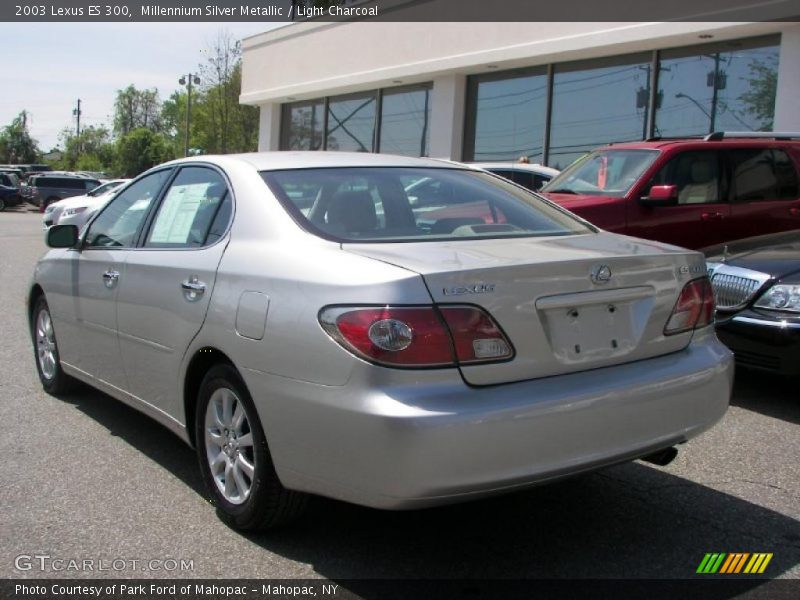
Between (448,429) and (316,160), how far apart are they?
6.14 feet

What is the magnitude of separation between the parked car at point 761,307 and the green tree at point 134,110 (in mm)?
110936

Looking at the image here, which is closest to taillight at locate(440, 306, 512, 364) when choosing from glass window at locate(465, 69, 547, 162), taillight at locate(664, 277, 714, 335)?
taillight at locate(664, 277, 714, 335)

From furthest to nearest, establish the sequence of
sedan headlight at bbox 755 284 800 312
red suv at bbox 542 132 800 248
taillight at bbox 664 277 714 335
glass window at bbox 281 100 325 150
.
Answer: glass window at bbox 281 100 325 150 < red suv at bbox 542 132 800 248 < sedan headlight at bbox 755 284 800 312 < taillight at bbox 664 277 714 335

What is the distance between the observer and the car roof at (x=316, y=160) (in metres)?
4.08

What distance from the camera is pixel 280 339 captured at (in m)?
3.16

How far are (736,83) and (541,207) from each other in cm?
1163

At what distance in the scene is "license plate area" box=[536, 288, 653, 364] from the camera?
3.12m

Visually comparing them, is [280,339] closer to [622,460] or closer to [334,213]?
[334,213]

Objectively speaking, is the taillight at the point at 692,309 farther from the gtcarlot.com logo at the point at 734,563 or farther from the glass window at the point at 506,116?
the glass window at the point at 506,116

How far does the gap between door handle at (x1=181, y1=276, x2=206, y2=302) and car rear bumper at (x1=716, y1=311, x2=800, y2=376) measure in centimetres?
357

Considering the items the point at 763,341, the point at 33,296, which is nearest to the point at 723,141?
the point at 763,341

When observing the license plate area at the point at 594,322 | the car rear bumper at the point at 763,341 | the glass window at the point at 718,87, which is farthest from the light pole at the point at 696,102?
the license plate area at the point at 594,322

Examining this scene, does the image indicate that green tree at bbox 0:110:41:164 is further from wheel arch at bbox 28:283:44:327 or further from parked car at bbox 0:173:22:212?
wheel arch at bbox 28:283:44:327

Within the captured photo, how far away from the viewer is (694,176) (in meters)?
8.33
